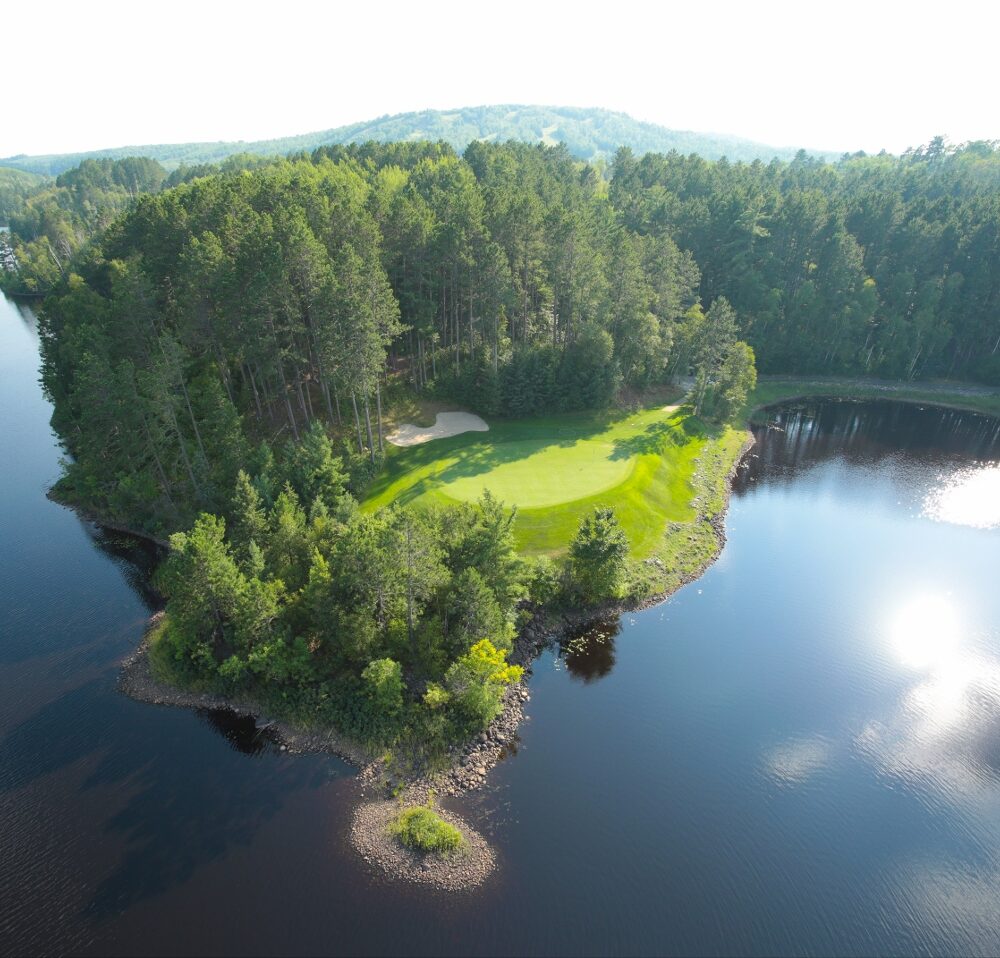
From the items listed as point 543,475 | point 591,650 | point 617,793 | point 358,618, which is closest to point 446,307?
point 543,475

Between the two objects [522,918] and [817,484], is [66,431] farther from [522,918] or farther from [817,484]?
[817,484]

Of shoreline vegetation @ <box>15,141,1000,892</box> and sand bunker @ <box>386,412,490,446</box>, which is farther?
sand bunker @ <box>386,412,490,446</box>

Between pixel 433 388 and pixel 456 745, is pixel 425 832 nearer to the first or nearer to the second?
pixel 456 745

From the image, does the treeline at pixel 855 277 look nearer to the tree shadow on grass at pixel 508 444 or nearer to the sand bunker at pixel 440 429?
the tree shadow on grass at pixel 508 444

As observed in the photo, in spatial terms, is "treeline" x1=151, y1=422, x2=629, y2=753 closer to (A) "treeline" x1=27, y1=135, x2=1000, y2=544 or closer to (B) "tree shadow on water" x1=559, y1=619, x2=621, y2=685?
(B) "tree shadow on water" x1=559, y1=619, x2=621, y2=685

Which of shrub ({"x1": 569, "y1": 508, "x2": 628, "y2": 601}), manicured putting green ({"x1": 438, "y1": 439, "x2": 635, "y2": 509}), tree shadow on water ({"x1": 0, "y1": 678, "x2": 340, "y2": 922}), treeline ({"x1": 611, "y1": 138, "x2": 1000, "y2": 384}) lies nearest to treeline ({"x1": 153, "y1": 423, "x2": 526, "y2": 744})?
tree shadow on water ({"x1": 0, "y1": 678, "x2": 340, "y2": 922})

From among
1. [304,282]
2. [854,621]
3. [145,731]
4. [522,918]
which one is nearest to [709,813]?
[522,918]

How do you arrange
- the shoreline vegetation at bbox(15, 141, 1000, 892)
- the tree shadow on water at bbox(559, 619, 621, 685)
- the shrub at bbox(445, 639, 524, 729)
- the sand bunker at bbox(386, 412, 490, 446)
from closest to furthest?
1. the shrub at bbox(445, 639, 524, 729)
2. the shoreline vegetation at bbox(15, 141, 1000, 892)
3. the tree shadow on water at bbox(559, 619, 621, 685)
4. the sand bunker at bbox(386, 412, 490, 446)
